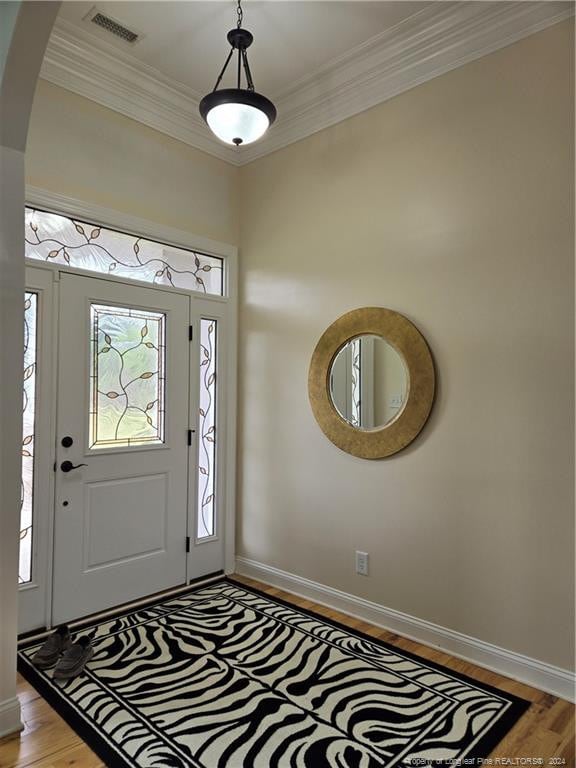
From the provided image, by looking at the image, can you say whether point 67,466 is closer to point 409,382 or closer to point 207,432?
point 207,432

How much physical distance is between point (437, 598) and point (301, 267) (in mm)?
2176

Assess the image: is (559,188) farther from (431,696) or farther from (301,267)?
(431,696)

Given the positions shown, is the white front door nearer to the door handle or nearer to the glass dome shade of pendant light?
the door handle

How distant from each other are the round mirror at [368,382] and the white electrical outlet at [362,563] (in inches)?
30.1

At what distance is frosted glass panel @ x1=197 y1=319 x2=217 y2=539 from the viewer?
364cm

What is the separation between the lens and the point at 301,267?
11.3 feet

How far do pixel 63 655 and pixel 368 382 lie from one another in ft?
6.95

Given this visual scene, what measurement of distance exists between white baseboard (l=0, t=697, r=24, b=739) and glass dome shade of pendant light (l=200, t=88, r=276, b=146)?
2.75 m

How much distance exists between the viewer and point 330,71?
10.2 feet

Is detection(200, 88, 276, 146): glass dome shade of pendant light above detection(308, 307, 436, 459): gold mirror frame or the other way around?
above

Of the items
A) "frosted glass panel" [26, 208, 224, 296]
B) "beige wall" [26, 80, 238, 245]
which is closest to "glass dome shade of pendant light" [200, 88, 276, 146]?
"beige wall" [26, 80, 238, 245]

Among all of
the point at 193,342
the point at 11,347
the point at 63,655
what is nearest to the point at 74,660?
the point at 63,655

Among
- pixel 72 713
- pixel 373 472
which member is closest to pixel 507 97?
pixel 373 472

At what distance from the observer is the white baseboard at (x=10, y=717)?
1997 millimetres
